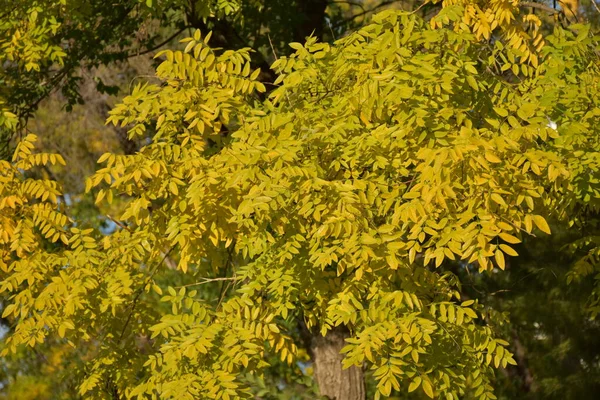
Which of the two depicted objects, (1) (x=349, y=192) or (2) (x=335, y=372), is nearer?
(1) (x=349, y=192)

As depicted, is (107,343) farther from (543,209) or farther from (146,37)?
(146,37)

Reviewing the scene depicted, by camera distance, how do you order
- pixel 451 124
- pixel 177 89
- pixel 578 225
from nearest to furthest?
pixel 451 124
pixel 177 89
pixel 578 225

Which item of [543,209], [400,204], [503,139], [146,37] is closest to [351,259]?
[400,204]

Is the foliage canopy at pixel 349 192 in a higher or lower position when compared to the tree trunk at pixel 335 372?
higher

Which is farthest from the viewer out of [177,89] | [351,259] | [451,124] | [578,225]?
[578,225]

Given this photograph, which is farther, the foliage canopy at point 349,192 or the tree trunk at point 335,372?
the tree trunk at point 335,372

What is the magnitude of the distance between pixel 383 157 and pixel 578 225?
2.88 metres

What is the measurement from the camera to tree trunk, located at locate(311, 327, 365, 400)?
9727 mm

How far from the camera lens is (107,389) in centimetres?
723

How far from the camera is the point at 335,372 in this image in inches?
391

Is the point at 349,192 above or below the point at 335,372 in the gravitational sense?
above

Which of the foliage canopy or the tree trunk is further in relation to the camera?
the tree trunk

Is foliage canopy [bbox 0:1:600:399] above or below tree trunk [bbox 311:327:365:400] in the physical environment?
above

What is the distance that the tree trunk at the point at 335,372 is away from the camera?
973 cm
